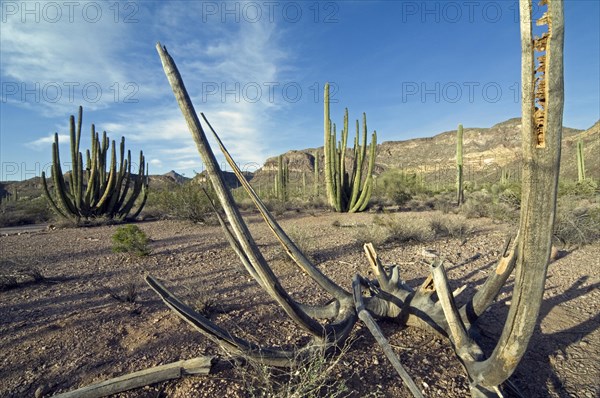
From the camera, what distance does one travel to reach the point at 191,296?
429 cm

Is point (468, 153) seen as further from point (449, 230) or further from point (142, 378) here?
point (142, 378)

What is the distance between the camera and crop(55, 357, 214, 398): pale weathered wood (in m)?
2.22

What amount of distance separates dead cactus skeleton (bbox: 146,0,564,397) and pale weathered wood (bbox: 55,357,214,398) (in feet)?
1.49

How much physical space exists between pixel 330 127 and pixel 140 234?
9.69 m

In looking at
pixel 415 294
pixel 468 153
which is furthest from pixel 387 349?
pixel 468 153

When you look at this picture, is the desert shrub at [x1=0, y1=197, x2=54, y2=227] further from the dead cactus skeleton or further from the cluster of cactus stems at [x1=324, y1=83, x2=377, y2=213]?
the dead cactus skeleton

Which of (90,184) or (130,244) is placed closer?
(130,244)

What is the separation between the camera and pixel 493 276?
8.27 ft

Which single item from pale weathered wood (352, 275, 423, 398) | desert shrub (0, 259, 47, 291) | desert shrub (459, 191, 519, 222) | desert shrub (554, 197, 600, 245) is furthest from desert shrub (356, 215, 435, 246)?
desert shrub (0, 259, 47, 291)

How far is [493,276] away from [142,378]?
258 centimetres

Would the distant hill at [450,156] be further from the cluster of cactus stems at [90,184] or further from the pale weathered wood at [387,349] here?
the pale weathered wood at [387,349]

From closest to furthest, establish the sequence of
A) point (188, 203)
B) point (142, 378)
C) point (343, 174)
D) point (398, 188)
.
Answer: point (142, 378), point (188, 203), point (343, 174), point (398, 188)

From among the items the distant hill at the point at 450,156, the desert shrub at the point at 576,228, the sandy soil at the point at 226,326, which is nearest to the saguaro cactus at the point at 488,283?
the sandy soil at the point at 226,326

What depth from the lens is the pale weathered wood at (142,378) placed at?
87.5 inches
